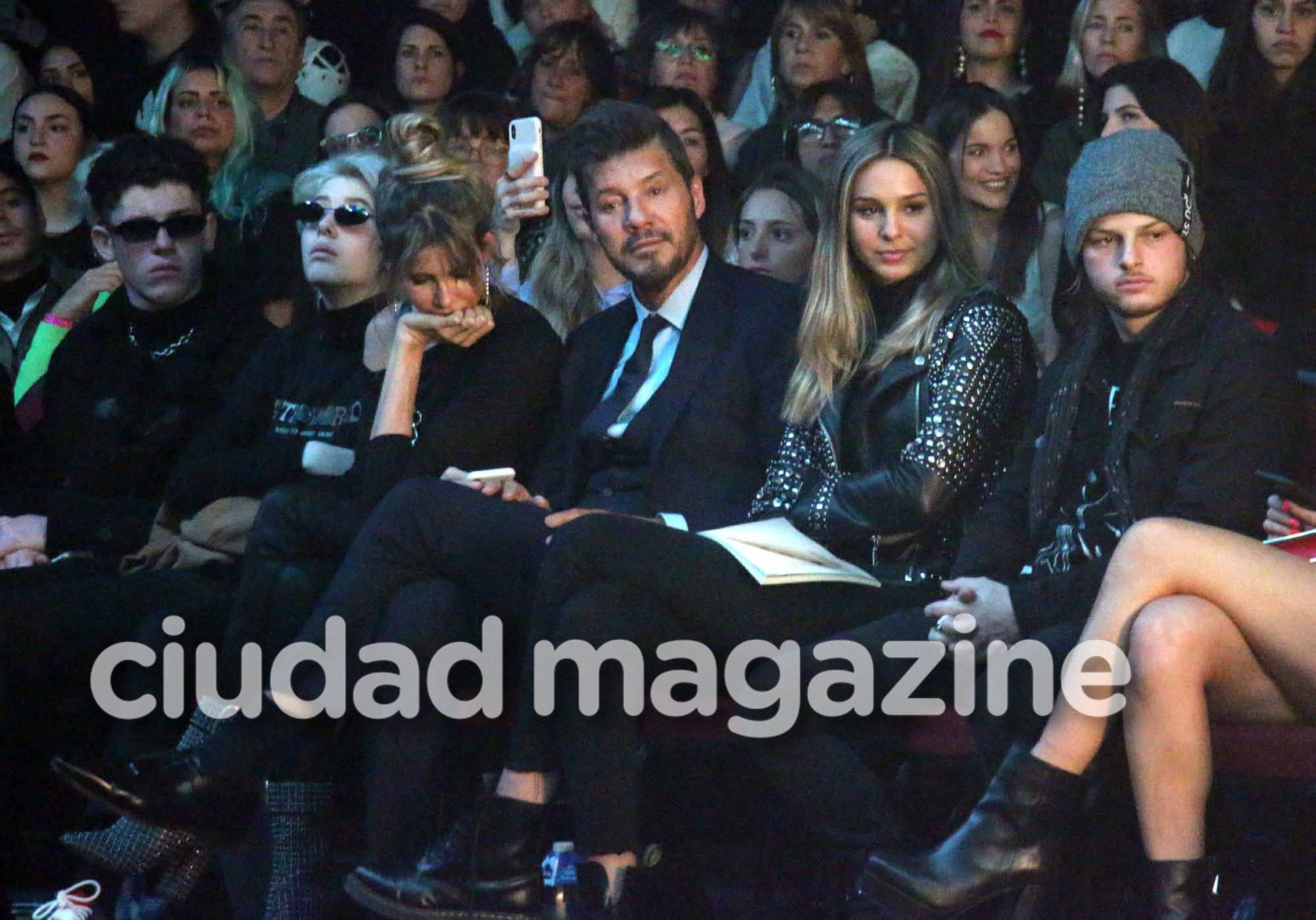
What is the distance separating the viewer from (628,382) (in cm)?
418

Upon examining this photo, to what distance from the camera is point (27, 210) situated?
5773mm

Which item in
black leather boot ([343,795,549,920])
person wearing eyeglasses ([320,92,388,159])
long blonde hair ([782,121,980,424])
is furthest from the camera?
person wearing eyeglasses ([320,92,388,159])

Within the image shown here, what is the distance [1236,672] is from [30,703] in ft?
8.42

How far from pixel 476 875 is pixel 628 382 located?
1123mm

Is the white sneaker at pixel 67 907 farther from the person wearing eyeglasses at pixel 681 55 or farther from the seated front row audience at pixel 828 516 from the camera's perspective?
the person wearing eyeglasses at pixel 681 55

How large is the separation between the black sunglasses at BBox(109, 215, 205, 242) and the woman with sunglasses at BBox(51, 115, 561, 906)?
0.37 metres

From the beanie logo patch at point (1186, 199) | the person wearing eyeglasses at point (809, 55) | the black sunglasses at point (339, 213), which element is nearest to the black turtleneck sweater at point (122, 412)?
the black sunglasses at point (339, 213)

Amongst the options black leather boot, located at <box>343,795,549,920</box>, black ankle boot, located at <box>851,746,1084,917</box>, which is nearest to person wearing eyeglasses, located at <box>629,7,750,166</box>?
black leather boot, located at <box>343,795,549,920</box>

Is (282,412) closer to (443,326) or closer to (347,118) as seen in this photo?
(443,326)

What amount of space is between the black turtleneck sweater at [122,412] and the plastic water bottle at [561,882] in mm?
1407

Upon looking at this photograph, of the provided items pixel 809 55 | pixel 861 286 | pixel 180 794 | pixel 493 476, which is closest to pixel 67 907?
pixel 180 794

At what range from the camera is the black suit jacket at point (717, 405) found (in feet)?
13.1

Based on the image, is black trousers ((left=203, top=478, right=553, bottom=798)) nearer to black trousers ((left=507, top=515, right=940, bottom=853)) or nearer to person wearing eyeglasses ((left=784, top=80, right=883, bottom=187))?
black trousers ((left=507, top=515, right=940, bottom=853))

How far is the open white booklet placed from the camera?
11.7 feet
